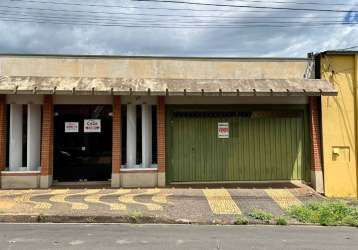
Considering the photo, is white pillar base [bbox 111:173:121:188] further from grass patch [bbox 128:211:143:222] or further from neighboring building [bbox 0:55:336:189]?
grass patch [bbox 128:211:143:222]

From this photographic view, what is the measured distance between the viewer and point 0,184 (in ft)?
45.5

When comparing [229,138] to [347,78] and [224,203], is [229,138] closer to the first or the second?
[224,203]

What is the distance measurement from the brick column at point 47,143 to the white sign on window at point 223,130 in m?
5.49

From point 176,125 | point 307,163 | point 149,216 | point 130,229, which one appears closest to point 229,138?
point 176,125

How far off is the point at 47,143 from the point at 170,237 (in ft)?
23.3

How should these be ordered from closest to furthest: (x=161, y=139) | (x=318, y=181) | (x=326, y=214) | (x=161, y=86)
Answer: (x=326, y=214) < (x=161, y=86) < (x=161, y=139) < (x=318, y=181)

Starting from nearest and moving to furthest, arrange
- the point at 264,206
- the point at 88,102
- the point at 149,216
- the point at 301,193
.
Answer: the point at 149,216, the point at 264,206, the point at 301,193, the point at 88,102

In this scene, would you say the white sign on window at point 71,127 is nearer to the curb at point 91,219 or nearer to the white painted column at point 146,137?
the white painted column at point 146,137

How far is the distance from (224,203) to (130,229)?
354 cm

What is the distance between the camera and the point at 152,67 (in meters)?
14.8

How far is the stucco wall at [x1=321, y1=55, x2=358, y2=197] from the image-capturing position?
14.8 metres

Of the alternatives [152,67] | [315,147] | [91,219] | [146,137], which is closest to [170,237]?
[91,219]

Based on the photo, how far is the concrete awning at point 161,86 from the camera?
1341cm

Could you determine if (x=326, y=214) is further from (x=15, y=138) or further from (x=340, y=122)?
(x=15, y=138)
